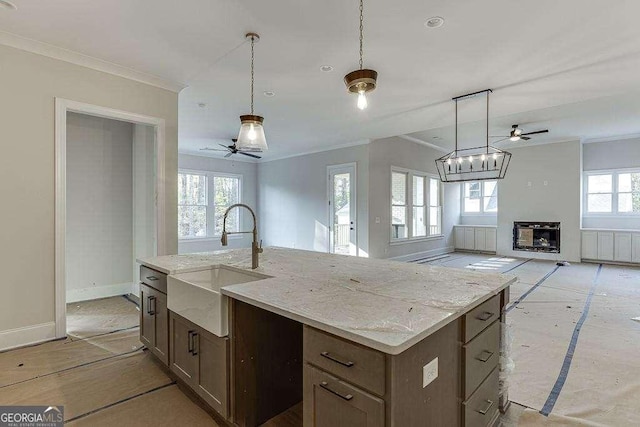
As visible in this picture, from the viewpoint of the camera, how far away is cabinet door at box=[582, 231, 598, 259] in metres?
7.50

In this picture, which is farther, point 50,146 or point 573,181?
point 573,181

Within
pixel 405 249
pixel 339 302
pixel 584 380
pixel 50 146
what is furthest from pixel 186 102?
pixel 405 249

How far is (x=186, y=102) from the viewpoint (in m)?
4.46

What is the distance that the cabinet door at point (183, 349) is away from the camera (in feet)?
6.43

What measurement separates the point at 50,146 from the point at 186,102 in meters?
1.84

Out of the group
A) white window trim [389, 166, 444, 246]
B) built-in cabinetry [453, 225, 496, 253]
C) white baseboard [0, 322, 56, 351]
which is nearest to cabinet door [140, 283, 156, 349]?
white baseboard [0, 322, 56, 351]

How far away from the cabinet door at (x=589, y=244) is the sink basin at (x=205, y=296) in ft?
28.6

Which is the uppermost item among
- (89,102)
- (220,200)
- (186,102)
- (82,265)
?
(186,102)

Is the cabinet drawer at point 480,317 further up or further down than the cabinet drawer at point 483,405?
further up

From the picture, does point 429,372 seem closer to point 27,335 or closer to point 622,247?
point 27,335

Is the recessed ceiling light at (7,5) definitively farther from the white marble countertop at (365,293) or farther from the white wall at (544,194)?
the white wall at (544,194)

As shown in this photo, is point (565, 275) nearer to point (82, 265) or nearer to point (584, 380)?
point (584, 380)

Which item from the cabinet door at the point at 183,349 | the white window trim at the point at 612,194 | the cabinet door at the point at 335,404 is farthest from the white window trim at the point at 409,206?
the cabinet door at the point at 335,404

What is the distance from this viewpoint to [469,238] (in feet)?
30.9
